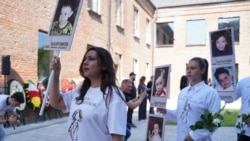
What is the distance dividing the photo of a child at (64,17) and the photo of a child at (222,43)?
2.21 m

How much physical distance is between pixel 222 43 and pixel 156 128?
5.08ft

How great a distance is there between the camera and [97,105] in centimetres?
250

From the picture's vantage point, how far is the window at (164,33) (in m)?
30.2

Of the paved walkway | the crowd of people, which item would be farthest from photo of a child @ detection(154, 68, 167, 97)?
the paved walkway

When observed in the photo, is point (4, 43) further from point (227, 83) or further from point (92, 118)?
point (92, 118)

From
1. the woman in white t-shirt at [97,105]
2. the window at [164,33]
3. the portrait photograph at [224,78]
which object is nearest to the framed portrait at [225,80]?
the portrait photograph at [224,78]

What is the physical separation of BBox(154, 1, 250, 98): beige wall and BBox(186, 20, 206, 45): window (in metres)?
0.31

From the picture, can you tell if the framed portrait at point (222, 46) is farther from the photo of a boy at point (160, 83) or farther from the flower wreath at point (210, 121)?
the flower wreath at point (210, 121)

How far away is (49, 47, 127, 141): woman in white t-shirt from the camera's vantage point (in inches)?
96.6

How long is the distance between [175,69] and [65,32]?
26.3 metres

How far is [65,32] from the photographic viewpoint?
3.65m

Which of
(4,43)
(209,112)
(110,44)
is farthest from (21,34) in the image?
(209,112)

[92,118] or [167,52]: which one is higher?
[167,52]

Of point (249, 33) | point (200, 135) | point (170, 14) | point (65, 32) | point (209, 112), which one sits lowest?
point (200, 135)
